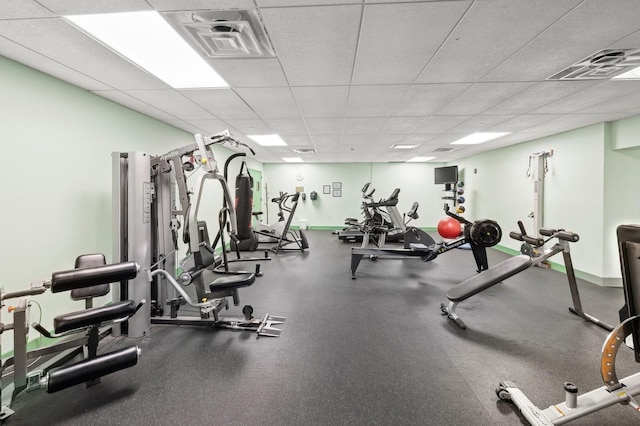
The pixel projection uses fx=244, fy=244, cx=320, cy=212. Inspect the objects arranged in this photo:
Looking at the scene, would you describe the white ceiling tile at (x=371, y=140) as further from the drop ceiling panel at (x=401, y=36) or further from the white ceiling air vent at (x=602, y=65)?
the white ceiling air vent at (x=602, y=65)

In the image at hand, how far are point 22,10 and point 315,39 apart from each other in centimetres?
173

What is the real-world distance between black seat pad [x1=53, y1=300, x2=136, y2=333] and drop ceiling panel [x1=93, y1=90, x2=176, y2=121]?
2271 mm

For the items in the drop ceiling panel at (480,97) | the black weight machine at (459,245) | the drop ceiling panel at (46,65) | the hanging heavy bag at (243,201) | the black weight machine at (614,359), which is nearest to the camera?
the black weight machine at (614,359)

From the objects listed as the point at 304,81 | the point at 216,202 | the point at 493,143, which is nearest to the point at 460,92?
the point at 304,81

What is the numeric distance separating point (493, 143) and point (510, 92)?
3.28 meters

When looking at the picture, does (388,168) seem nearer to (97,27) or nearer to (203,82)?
(203,82)

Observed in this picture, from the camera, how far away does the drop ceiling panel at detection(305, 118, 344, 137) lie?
372 cm

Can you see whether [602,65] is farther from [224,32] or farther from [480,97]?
[224,32]

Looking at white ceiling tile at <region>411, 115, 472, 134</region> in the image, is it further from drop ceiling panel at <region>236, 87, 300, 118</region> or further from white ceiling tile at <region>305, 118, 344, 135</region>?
drop ceiling panel at <region>236, 87, 300, 118</region>

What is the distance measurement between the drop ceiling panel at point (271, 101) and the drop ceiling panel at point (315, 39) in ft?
1.33

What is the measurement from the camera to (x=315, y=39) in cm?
173

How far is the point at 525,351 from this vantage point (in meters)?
2.13

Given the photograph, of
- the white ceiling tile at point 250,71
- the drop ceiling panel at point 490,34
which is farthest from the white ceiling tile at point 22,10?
the drop ceiling panel at point 490,34

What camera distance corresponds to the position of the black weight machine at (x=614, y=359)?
117cm
